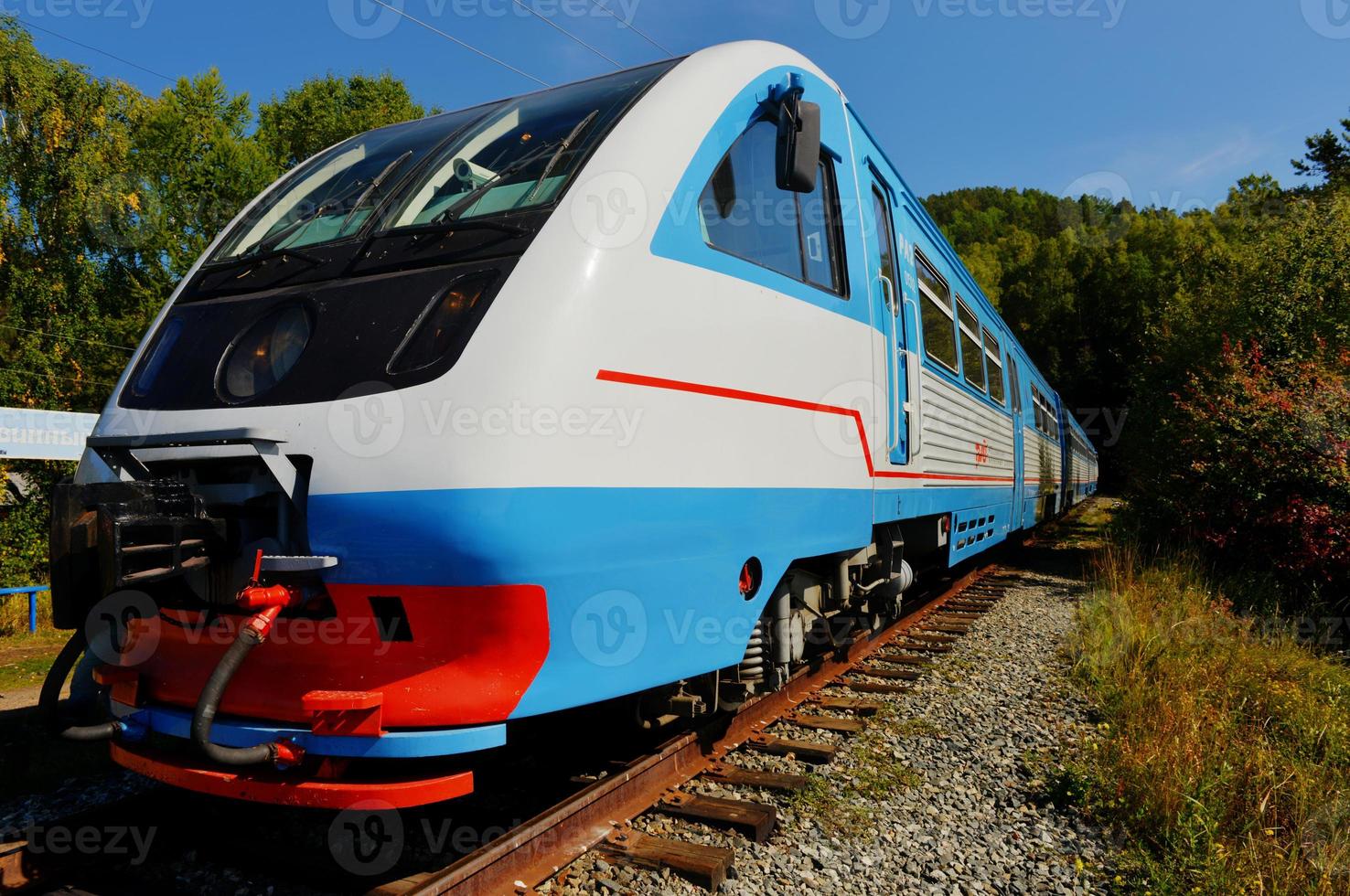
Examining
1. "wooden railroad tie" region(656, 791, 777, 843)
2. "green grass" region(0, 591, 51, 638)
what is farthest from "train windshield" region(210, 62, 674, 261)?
"green grass" region(0, 591, 51, 638)

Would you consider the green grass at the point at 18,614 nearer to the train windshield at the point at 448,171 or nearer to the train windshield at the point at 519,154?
the train windshield at the point at 448,171

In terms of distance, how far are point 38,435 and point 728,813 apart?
837 cm

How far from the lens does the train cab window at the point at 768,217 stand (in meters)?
3.61

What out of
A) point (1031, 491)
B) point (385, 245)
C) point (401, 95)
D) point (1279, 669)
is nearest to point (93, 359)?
point (401, 95)

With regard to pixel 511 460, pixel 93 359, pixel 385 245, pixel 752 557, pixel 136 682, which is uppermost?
pixel 93 359

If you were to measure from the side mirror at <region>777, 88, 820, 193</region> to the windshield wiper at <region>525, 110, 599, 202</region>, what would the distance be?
2.69ft

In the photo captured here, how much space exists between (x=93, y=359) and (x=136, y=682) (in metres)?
26.4

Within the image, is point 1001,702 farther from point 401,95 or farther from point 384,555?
point 401,95

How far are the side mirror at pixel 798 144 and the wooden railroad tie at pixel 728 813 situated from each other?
8.55ft

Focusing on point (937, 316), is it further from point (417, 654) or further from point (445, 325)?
point (417, 654)

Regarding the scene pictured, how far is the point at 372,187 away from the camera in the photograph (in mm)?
3824

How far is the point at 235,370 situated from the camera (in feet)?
10.5

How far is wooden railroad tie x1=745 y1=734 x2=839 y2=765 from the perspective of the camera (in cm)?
447

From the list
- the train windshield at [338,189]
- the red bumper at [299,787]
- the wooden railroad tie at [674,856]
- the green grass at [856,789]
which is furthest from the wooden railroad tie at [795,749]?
the train windshield at [338,189]
